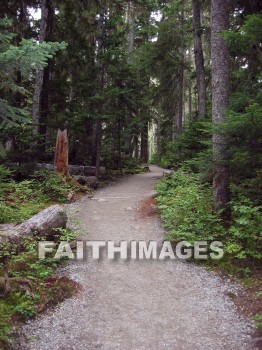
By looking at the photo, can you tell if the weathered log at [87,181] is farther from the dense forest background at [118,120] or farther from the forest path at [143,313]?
the forest path at [143,313]

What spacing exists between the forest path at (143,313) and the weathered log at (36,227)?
1.17 m

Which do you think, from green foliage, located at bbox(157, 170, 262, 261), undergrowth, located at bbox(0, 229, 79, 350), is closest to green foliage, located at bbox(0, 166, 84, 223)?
undergrowth, located at bbox(0, 229, 79, 350)

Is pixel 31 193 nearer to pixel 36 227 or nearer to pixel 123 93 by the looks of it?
pixel 36 227

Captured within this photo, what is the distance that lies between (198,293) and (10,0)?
16.8 metres

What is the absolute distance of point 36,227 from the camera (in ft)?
24.9

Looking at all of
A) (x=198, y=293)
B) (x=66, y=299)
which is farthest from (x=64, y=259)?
(x=198, y=293)

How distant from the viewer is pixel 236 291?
6152 millimetres

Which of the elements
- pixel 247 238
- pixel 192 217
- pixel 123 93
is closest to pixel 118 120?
pixel 123 93

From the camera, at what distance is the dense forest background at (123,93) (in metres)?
7.39

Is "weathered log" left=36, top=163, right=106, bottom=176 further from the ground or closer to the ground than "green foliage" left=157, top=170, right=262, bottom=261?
further from the ground

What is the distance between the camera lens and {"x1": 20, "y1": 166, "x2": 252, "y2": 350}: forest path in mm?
4695

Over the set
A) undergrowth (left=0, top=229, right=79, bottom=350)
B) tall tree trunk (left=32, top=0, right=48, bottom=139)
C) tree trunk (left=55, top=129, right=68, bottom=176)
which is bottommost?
undergrowth (left=0, top=229, right=79, bottom=350)

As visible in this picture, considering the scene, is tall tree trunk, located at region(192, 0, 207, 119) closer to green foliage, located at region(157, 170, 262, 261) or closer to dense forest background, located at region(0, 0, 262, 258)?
dense forest background, located at region(0, 0, 262, 258)

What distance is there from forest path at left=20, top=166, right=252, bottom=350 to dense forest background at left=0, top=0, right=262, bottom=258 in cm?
144
